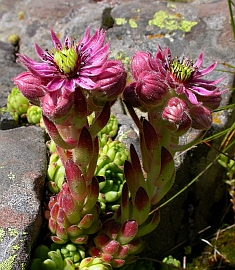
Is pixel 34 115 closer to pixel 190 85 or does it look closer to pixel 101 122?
pixel 101 122

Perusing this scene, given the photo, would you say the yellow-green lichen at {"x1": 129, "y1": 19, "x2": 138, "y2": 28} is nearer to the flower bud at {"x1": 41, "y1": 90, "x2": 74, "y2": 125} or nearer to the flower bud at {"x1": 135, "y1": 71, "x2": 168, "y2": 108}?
the flower bud at {"x1": 135, "y1": 71, "x2": 168, "y2": 108}

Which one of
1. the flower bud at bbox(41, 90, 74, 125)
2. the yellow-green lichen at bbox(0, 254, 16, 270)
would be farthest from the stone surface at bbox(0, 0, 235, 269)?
the flower bud at bbox(41, 90, 74, 125)

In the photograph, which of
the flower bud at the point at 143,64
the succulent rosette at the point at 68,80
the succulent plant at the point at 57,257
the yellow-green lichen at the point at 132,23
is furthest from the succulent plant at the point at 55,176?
the yellow-green lichen at the point at 132,23

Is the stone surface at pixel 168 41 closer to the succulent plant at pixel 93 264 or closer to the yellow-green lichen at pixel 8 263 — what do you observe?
the succulent plant at pixel 93 264

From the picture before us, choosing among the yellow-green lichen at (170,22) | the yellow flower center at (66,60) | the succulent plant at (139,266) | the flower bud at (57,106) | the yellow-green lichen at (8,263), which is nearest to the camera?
the flower bud at (57,106)

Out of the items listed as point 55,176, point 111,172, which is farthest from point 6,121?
point 111,172

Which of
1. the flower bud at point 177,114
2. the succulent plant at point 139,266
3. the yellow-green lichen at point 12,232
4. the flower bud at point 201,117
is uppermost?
the flower bud at point 177,114
